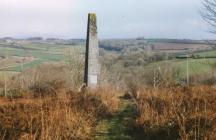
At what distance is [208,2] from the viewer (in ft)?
52.9

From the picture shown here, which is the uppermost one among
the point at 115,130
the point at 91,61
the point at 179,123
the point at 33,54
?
the point at 179,123

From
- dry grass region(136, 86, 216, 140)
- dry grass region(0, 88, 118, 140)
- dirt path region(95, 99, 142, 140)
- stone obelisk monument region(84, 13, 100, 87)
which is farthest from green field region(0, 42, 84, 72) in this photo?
dry grass region(136, 86, 216, 140)

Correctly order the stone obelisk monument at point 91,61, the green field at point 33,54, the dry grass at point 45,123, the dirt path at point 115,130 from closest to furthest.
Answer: the dry grass at point 45,123 → the dirt path at point 115,130 → the stone obelisk monument at point 91,61 → the green field at point 33,54

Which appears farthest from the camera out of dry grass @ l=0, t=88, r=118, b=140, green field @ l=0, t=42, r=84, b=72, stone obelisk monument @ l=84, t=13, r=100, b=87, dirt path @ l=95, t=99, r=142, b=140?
green field @ l=0, t=42, r=84, b=72

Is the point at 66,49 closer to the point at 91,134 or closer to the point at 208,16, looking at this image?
the point at 208,16

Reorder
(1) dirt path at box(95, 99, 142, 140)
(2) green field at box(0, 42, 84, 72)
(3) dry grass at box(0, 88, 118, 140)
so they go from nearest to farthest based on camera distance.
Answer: (3) dry grass at box(0, 88, 118, 140) < (1) dirt path at box(95, 99, 142, 140) < (2) green field at box(0, 42, 84, 72)

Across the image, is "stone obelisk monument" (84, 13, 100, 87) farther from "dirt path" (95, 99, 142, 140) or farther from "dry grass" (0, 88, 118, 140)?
"dry grass" (0, 88, 118, 140)

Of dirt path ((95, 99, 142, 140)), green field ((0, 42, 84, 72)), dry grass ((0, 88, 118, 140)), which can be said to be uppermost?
dry grass ((0, 88, 118, 140))

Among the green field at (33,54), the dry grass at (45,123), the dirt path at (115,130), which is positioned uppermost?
the dry grass at (45,123)

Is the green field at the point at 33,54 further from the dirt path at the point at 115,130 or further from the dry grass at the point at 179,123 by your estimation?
the dry grass at the point at 179,123

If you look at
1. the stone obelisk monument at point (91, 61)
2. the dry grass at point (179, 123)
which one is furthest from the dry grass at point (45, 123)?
the stone obelisk monument at point (91, 61)

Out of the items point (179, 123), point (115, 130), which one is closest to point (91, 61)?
point (115, 130)

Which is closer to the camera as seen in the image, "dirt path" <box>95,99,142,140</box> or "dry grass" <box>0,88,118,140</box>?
"dry grass" <box>0,88,118,140</box>

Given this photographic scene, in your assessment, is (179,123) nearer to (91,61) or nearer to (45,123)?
(45,123)
